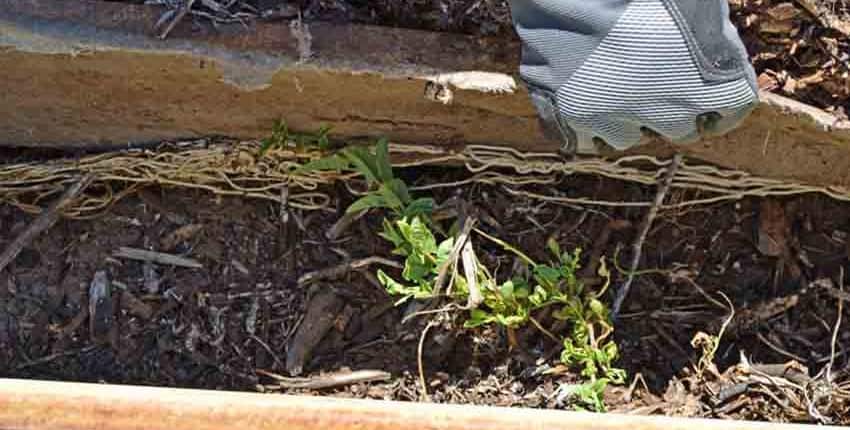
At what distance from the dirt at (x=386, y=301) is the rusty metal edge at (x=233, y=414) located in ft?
1.46

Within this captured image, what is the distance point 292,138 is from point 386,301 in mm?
394

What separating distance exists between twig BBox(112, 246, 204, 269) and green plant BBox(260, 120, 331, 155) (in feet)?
1.00

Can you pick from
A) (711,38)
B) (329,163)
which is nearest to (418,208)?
(329,163)

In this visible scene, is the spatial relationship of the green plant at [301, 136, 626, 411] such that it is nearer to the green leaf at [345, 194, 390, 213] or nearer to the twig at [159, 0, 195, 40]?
the green leaf at [345, 194, 390, 213]

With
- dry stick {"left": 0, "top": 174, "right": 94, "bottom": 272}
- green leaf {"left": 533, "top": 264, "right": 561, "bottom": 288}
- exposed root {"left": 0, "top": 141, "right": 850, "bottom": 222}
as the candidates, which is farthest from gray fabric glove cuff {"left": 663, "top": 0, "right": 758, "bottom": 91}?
dry stick {"left": 0, "top": 174, "right": 94, "bottom": 272}

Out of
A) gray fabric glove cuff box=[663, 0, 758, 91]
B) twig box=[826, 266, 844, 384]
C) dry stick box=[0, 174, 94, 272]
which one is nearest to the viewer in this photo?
gray fabric glove cuff box=[663, 0, 758, 91]

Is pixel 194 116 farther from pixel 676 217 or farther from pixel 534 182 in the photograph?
pixel 676 217

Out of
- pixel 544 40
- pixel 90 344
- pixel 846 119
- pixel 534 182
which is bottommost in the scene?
pixel 90 344

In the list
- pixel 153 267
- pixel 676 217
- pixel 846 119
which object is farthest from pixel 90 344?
pixel 846 119

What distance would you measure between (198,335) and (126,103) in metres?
0.51

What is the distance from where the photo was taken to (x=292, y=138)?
2475 millimetres

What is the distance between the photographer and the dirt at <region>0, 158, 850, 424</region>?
2502mm

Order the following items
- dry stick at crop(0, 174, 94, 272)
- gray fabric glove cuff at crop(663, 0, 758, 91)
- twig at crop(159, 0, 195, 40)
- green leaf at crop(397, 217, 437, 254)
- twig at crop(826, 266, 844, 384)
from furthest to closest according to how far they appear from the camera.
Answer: dry stick at crop(0, 174, 94, 272) < twig at crop(826, 266, 844, 384) < green leaf at crop(397, 217, 437, 254) < twig at crop(159, 0, 195, 40) < gray fabric glove cuff at crop(663, 0, 758, 91)

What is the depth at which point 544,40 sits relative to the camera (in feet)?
6.80
